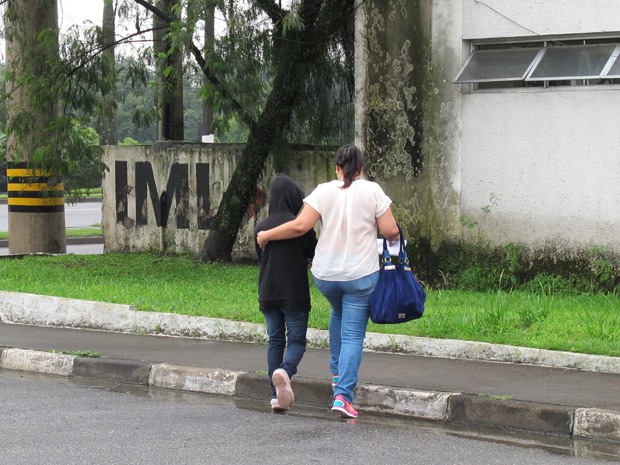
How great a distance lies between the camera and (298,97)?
55.5 ft

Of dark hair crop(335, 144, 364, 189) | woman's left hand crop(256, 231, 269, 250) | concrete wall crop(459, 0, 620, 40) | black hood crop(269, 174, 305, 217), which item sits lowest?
woman's left hand crop(256, 231, 269, 250)

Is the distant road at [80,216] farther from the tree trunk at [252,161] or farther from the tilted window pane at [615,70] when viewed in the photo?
the tilted window pane at [615,70]

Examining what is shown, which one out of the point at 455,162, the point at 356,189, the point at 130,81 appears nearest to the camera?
the point at 356,189

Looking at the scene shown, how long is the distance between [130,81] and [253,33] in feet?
7.93

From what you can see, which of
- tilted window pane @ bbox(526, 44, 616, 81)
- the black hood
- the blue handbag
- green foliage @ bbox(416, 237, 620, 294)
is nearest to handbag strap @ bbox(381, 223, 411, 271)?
the blue handbag

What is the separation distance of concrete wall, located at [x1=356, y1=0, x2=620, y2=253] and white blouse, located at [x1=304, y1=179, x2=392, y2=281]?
5203 millimetres

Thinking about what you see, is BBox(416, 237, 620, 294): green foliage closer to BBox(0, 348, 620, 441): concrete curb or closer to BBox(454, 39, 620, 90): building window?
BBox(454, 39, 620, 90): building window

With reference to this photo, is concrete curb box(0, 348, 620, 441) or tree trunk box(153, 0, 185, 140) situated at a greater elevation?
tree trunk box(153, 0, 185, 140)

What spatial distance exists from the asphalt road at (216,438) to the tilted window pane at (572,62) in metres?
5.62

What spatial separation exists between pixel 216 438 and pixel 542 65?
6.84 metres

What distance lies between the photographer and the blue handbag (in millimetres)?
7504

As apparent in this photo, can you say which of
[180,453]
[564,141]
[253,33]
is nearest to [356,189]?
[180,453]

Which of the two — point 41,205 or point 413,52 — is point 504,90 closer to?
point 413,52

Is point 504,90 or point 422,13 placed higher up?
point 422,13
